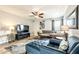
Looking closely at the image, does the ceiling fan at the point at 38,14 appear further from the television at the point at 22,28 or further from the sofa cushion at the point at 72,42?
the sofa cushion at the point at 72,42

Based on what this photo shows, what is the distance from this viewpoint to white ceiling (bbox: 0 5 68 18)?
2008mm

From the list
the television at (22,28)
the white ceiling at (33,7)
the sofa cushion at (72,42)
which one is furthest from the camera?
the television at (22,28)

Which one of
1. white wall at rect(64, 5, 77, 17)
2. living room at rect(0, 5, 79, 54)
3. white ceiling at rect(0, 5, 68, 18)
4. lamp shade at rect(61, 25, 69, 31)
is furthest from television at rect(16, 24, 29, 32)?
white wall at rect(64, 5, 77, 17)

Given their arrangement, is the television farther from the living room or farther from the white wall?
the white wall

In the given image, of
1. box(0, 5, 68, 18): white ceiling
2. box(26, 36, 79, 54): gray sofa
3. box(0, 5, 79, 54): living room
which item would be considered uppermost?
box(0, 5, 68, 18): white ceiling

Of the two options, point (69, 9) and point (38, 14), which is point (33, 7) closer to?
point (38, 14)

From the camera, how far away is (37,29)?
85.0 inches

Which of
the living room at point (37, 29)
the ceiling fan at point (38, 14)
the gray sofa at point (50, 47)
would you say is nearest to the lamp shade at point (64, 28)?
the living room at point (37, 29)

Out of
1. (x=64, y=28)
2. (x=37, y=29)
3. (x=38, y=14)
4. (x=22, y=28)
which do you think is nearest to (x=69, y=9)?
(x=64, y=28)

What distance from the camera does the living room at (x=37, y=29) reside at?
80.0 inches

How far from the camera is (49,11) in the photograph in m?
2.07
